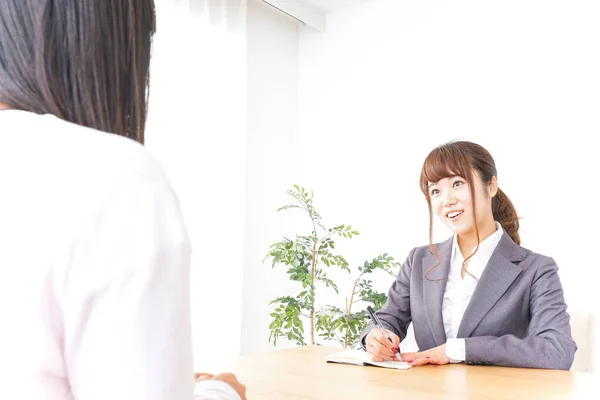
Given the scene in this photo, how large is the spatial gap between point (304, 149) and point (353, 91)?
1.99 feet

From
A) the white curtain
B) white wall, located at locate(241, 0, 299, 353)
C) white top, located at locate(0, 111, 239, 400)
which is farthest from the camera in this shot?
white wall, located at locate(241, 0, 299, 353)

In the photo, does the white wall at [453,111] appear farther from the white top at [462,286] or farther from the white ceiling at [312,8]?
the white top at [462,286]

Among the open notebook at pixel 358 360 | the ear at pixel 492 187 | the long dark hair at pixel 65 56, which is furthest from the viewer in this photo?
the ear at pixel 492 187

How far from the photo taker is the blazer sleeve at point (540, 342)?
1.80 meters

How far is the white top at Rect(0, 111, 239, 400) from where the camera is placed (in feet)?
1.35

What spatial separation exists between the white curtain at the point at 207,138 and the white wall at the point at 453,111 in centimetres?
78

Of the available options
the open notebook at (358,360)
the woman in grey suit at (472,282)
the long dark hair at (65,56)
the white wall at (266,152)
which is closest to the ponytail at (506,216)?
the woman in grey suit at (472,282)

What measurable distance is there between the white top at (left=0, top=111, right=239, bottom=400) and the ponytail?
2.26 metres

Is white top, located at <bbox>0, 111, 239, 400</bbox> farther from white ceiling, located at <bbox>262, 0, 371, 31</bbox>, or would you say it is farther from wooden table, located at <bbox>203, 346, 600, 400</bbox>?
white ceiling, located at <bbox>262, 0, 371, 31</bbox>

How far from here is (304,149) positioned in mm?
4633

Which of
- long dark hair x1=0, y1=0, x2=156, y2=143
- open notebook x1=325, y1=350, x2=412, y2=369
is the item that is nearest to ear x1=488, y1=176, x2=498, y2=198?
open notebook x1=325, y1=350, x2=412, y2=369

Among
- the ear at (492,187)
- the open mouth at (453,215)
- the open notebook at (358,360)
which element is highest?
the ear at (492,187)

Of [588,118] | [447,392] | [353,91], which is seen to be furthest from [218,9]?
[447,392]

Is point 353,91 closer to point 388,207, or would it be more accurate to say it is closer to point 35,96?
point 388,207
